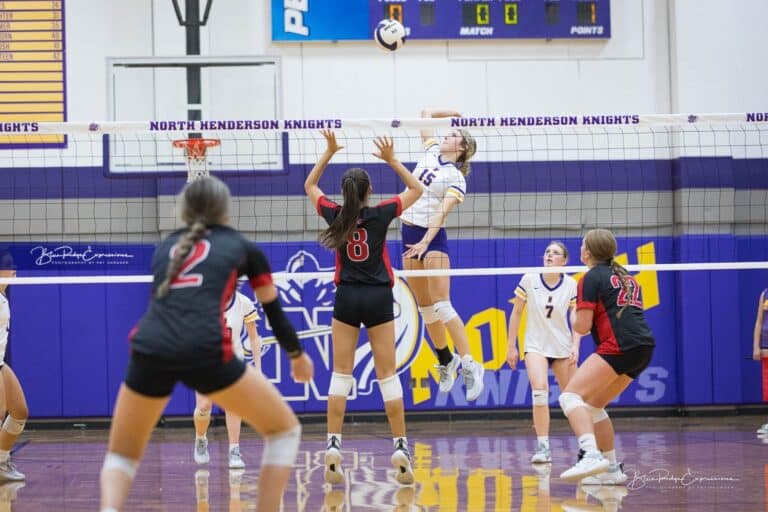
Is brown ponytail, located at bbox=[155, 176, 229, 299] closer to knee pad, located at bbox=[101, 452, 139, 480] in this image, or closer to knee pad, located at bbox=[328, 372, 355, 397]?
knee pad, located at bbox=[101, 452, 139, 480]

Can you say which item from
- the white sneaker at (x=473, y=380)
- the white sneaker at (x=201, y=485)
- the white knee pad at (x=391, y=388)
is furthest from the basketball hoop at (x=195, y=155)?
the white knee pad at (x=391, y=388)

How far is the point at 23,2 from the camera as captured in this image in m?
11.9

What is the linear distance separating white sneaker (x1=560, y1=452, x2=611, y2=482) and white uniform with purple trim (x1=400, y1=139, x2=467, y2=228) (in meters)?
2.44

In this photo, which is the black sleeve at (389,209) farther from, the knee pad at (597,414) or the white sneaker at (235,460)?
the white sneaker at (235,460)

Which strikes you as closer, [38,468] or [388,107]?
[38,468]

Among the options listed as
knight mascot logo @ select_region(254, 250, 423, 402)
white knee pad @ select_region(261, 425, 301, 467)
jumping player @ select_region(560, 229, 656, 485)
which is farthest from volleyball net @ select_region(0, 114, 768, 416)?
white knee pad @ select_region(261, 425, 301, 467)

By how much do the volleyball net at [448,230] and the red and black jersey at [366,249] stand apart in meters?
5.06

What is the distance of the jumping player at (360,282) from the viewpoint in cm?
678

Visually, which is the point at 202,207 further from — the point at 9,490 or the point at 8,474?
the point at 8,474

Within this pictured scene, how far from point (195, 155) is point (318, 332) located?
2530mm

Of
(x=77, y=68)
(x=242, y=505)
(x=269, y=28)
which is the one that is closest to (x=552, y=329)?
(x=242, y=505)

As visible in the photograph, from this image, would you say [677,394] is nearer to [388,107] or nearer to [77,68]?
[388,107]

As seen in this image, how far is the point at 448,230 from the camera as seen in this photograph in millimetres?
12289

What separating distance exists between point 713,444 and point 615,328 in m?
3.71
